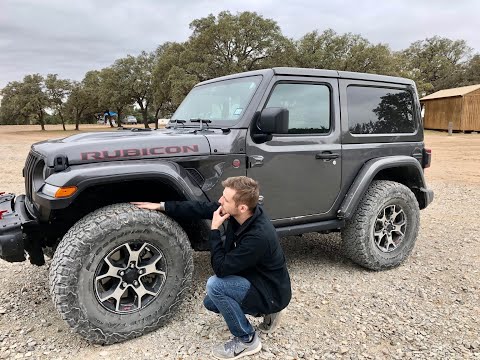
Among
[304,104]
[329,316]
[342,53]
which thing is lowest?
[329,316]

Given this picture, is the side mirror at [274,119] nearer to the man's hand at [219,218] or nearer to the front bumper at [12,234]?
the man's hand at [219,218]

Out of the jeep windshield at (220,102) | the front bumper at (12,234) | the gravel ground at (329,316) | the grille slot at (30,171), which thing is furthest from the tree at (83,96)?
the front bumper at (12,234)

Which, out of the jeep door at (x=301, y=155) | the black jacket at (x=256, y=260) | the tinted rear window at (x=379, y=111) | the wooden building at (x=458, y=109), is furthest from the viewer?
the wooden building at (x=458, y=109)

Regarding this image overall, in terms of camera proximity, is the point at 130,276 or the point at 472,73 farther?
the point at 472,73

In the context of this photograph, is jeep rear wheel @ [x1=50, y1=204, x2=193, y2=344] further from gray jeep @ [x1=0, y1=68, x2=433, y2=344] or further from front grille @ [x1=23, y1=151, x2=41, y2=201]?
front grille @ [x1=23, y1=151, x2=41, y2=201]

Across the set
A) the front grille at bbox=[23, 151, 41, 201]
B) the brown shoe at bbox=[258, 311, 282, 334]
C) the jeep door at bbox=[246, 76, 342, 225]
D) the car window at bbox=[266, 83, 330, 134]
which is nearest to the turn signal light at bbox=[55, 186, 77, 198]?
the front grille at bbox=[23, 151, 41, 201]

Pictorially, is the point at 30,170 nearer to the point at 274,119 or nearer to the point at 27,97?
the point at 274,119

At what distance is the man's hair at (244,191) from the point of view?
250 centimetres

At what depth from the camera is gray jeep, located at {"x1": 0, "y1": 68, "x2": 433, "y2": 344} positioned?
2.62m

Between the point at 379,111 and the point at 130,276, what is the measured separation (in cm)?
294

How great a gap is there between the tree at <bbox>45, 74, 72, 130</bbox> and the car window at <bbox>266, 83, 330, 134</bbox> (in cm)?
4407

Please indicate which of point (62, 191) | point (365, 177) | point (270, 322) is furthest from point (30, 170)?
point (365, 177)

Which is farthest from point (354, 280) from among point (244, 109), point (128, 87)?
point (128, 87)

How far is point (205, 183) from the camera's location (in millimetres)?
3062
